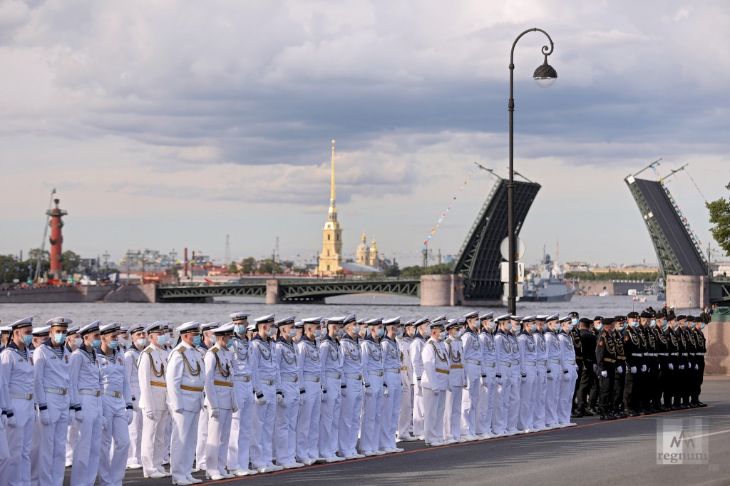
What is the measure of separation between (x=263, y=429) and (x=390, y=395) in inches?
88.1

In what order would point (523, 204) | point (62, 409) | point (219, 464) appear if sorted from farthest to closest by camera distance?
point (523, 204), point (219, 464), point (62, 409)

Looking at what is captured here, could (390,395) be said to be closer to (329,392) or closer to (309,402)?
(329,392)

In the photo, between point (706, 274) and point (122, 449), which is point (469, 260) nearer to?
point (706, 274)

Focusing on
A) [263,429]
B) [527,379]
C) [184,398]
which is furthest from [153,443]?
[527,379]

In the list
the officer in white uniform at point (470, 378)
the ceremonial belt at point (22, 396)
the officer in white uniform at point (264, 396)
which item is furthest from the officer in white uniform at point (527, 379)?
the ceremonial belt at point (22, 396)

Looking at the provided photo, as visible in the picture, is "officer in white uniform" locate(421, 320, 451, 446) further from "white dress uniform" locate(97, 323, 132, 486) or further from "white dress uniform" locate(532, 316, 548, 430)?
"white dress uniform" locate(97, 323, 132, 486)

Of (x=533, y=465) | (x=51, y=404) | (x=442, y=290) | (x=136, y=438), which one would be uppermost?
(x=442, y=290)

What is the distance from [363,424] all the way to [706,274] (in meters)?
73.3

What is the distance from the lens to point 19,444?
9.57 meters

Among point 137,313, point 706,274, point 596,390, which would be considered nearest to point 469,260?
point 706,274

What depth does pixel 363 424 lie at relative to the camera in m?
13.0

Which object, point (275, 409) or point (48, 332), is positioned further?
point (275, 409)

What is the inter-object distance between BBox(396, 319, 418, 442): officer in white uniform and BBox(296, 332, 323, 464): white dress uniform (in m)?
2.78

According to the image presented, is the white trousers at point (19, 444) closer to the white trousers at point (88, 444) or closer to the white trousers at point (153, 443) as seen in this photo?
the white trousers at point (88, 444)
